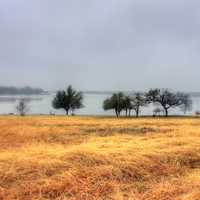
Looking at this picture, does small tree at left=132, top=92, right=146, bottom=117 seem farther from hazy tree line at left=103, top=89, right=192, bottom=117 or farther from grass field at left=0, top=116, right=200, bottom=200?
grass field at left=0, top=116, right=200, bottom=200

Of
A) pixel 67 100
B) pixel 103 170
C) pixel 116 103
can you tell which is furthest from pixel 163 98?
pixel 103 170

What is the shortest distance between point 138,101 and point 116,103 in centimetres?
350

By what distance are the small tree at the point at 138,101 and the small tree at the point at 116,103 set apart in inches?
71.4

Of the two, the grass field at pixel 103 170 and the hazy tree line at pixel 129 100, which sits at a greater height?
the hazy tree line at pixel 129 100

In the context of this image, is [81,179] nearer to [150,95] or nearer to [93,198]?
[93,198]

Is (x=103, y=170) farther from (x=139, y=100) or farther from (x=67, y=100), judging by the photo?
(x=67, y=100)

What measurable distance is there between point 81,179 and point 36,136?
5251mm

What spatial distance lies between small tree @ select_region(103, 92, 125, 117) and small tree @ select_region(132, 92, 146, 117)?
1.81 meters

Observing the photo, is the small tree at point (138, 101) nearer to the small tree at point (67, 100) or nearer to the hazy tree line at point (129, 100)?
the hazy tree line at point (129, 100)

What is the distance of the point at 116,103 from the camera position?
57.1 m

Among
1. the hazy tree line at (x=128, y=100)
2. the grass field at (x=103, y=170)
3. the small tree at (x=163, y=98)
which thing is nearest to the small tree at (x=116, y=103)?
the hazy tree line at (x=128, y=100)

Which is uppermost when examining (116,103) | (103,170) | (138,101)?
(138,101)

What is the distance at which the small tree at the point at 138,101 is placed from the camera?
5778cm

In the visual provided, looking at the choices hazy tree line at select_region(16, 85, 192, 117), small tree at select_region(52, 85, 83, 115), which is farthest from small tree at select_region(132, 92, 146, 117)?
small tree at select_region(52, 85, 83, 115)
